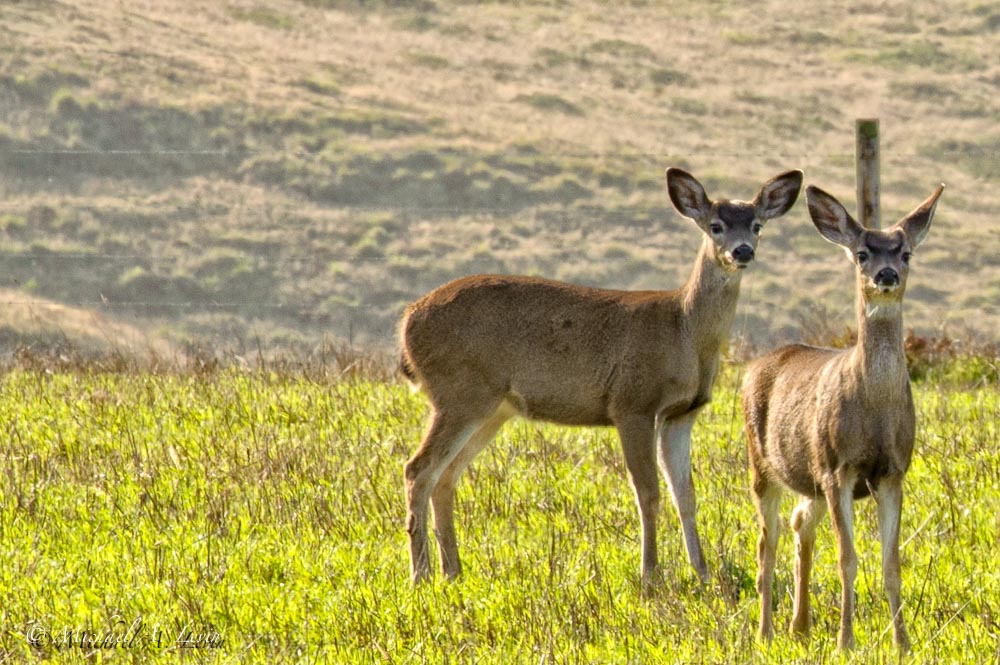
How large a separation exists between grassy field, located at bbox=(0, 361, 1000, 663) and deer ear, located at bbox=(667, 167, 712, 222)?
1.41m

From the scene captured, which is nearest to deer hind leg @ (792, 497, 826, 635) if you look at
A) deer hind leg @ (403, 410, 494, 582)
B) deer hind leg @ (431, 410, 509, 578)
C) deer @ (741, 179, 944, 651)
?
deer @ (741, 179, 944, 651)

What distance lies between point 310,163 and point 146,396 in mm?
32448

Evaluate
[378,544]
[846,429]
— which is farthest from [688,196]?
[846,429]

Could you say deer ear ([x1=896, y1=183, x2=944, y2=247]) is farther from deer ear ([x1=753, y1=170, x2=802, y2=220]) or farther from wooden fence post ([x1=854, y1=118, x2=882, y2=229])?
wooden fence post ([x1=854, y1=118, x2=882, y2=229])

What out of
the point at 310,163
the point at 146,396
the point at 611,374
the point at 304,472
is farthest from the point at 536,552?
the point at 310,163

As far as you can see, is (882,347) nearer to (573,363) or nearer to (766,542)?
(766,542)

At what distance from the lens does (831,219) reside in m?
6.70

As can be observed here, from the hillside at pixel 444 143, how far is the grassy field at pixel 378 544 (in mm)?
16279

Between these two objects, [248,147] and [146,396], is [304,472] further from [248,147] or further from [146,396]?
[248,147]

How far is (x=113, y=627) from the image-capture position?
6430 mm

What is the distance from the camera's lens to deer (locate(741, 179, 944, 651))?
602cm

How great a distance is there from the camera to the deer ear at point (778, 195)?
8.51 metres

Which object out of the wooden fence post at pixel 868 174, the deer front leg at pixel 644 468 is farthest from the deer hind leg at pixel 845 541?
the wooden fence post at pixel 868 174

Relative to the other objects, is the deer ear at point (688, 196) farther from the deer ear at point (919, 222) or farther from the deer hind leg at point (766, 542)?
the deer hind leg at point (766, 542)
